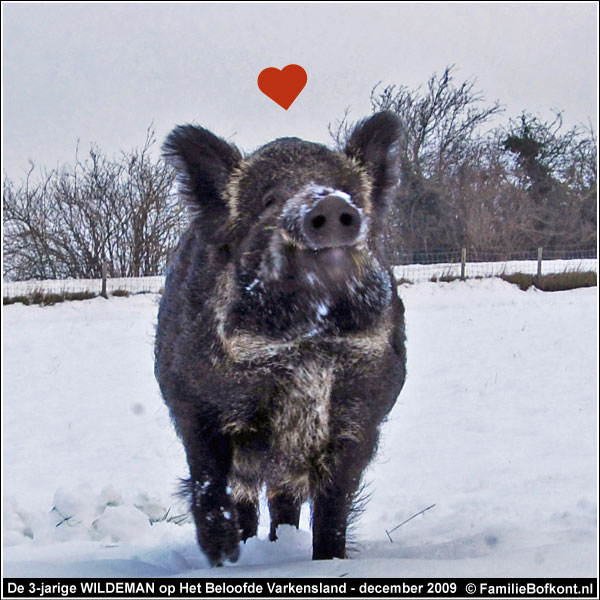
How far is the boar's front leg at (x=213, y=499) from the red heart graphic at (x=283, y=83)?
1.22 metres

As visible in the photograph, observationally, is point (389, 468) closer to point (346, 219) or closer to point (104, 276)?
point (346, 219)

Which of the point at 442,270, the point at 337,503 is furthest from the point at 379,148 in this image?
the point at 442,270

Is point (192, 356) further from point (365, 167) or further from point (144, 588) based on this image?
point (365, 167)

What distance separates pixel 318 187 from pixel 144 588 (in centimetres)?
133

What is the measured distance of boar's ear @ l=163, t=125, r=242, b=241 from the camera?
8.39 feet

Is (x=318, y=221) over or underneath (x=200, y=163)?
underneath

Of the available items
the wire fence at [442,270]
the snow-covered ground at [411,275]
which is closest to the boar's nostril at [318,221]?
the snow-covered ground at [411,275]

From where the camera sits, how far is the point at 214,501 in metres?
2.40

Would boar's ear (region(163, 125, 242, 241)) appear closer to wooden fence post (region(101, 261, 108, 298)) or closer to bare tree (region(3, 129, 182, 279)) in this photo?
bare tree (region(3, 129, 182, 279))

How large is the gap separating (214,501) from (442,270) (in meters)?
12.1

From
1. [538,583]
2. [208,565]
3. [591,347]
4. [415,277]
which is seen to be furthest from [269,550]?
[415,277]

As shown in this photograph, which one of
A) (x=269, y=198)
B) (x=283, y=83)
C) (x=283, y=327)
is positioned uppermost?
(x=283, y=83)

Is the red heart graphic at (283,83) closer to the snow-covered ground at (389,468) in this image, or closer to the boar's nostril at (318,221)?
the boar's nostril at (318,221)

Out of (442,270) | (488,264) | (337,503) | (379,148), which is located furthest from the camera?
(488,264)
